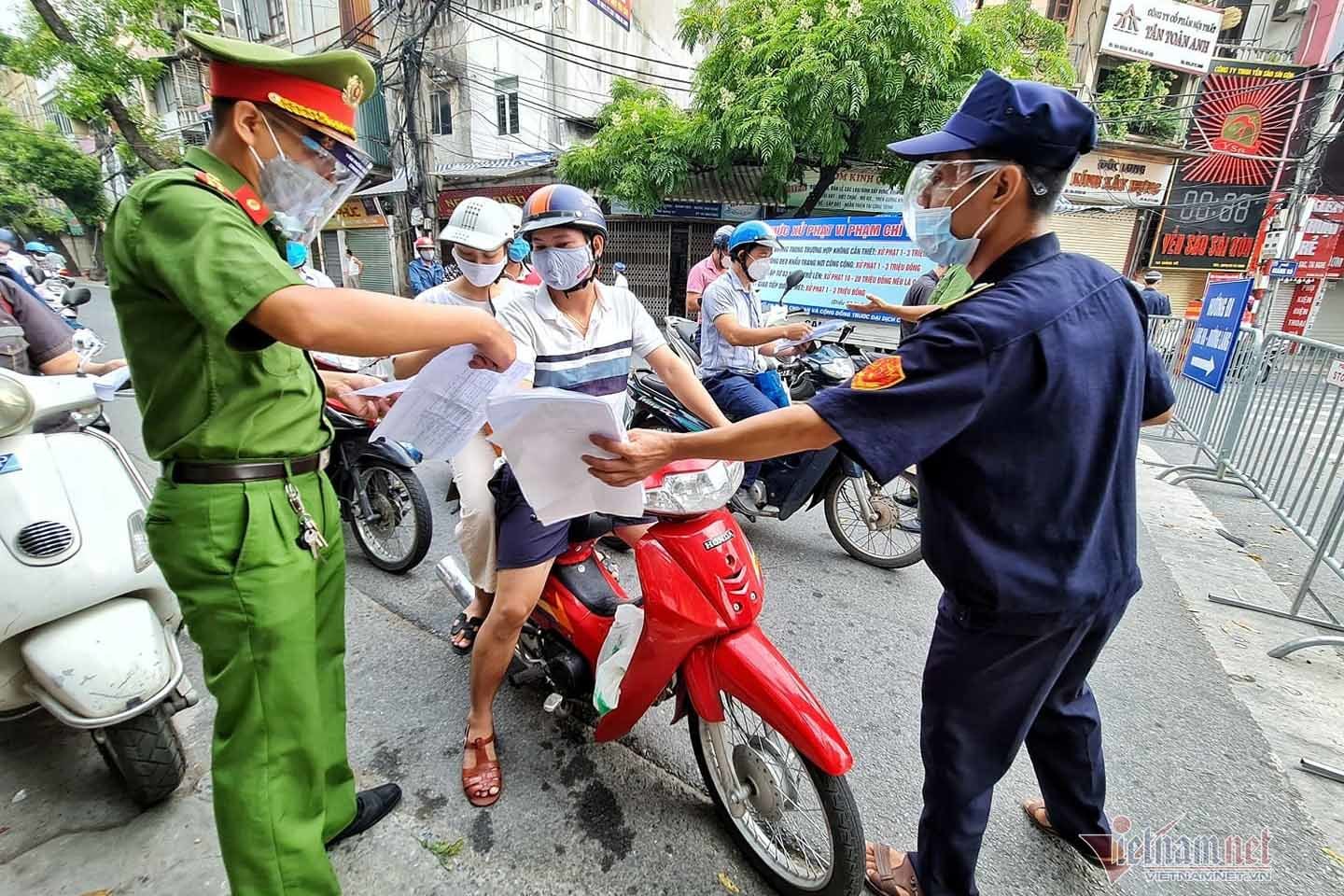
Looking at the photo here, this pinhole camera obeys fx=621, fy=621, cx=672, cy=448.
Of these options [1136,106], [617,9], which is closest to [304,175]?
[617,9]

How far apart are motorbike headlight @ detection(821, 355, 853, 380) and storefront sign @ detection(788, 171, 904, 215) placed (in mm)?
8017

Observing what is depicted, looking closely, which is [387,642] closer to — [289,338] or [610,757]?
[610,757]

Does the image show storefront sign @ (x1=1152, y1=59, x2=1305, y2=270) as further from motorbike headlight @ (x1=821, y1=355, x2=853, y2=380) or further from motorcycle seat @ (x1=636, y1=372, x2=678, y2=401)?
motorcycle seat @ (x1=636, y1=372, x2=678, y2=401)

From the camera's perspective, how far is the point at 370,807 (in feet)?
6.09

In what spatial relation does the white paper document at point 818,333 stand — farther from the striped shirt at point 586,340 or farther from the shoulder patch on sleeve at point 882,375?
the shoulder patch on sleeve at point 882,375

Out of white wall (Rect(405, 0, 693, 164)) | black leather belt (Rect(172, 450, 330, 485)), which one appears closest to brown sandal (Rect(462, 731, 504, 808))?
black leather belt (Rect(172, 450, 330, 485))

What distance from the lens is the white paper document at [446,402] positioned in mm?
1489

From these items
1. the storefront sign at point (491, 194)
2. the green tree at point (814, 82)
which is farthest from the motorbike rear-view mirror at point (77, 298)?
the storefront sign at point (491, 194)

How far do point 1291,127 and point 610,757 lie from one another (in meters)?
17.9

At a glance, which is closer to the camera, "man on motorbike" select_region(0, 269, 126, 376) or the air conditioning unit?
"man on motorbike" select_region(0, 269, 126, 376)

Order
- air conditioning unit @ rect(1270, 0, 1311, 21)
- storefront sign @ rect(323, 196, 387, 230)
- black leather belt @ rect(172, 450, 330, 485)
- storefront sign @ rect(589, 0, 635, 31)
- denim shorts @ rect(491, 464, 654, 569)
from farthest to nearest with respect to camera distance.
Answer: storefront sign @ rect(323, 196, 387, 230) < air conditioning unit @ rect(1270, 0, 1311, 21) < storefront sign @ rect(589, 0, 635, 31) < denim shorts @ rect(491, 464, 654, 569) < black leather belt @ rect(172, 450, 330, 485)

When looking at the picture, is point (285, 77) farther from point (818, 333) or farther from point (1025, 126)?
point (818, 333)

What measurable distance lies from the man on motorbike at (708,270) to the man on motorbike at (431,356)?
8.73 feet

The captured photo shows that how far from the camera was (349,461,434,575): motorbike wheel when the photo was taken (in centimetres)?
326
